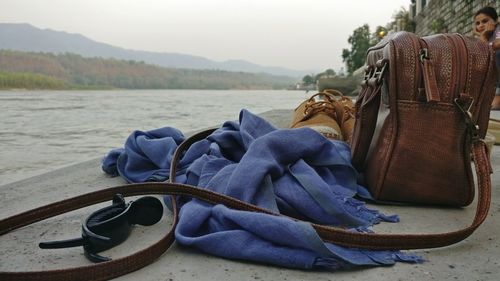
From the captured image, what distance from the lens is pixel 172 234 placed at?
1.15 metres

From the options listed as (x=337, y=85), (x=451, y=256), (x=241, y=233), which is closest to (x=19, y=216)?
(x=241, y=233)

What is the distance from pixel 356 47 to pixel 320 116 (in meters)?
40.6

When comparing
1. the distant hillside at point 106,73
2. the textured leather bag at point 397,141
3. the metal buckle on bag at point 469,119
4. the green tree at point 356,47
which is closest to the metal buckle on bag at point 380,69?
the textured leather bag at point 397,141

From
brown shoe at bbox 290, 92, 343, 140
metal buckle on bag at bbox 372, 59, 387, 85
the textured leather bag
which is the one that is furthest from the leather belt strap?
brown shoe at bbox 290, 92, 343, 140

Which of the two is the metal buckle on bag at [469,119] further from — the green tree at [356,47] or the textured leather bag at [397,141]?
the green tree at [356,47]

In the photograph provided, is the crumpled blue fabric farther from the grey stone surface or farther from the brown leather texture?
the brown leather texture

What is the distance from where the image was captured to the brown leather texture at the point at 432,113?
1373 millimetres

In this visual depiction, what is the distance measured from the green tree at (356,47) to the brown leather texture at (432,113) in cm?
3851

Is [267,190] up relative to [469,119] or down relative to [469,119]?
down

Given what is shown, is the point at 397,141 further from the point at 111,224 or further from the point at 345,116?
the point at 345,116

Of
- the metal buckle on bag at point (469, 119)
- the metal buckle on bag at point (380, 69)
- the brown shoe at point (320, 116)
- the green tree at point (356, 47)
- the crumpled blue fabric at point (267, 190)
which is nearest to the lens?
the crumpled blue fabric at point (267, 190)

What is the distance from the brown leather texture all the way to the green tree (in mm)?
38510

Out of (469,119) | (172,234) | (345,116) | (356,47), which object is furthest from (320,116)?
(356,47)

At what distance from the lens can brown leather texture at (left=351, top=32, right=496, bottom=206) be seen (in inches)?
54.1
